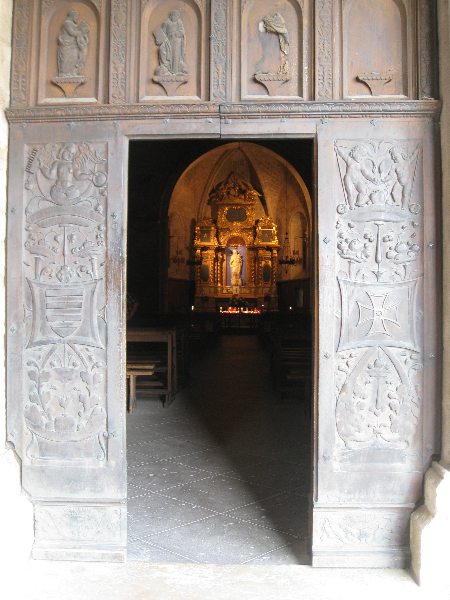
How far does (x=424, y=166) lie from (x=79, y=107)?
6.25 ft

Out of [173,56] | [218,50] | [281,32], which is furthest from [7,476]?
[281,32]

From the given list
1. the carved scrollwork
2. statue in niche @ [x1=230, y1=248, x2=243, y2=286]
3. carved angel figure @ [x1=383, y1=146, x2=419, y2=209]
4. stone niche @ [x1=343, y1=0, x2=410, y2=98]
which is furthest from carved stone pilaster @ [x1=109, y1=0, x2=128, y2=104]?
statue in niche @ [x1=230, y1=248, x2=243, y2=286]

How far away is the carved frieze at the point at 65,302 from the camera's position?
255 cm

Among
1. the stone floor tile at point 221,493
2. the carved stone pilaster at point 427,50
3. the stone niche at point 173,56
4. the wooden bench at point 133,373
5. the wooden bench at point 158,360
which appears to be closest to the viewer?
the carved stone pilaster at point 427,50

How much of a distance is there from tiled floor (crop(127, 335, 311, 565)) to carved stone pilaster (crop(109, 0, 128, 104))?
257cm

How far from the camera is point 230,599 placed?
2.14 m

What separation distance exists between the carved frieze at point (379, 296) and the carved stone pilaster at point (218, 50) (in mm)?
730

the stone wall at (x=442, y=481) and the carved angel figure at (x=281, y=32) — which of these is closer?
the stone wall at (x=442, y=481)

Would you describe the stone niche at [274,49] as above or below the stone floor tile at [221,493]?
above

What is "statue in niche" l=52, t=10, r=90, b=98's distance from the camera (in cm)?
256

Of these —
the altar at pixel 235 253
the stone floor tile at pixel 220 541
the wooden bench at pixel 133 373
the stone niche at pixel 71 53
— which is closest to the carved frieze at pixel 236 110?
the stone niche at pixel 71 53

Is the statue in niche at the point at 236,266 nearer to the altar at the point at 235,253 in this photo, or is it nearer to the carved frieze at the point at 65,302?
the altar at the point at 235,253

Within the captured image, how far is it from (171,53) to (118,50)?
294 mm

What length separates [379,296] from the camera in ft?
8.16
